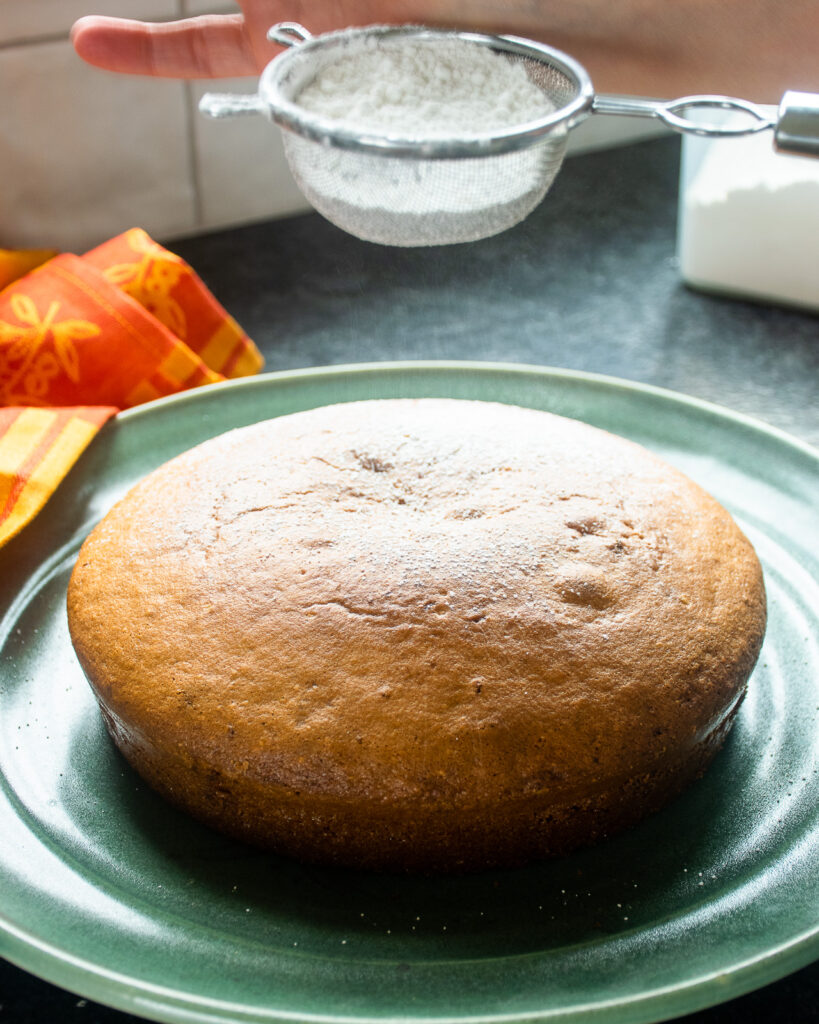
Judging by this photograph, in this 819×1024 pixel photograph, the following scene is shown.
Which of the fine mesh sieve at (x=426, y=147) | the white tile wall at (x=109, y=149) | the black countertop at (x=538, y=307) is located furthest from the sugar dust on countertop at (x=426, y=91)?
the white tile wall at (x=109, y=149)

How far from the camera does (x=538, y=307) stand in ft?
4.56

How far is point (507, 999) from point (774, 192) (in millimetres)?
1004

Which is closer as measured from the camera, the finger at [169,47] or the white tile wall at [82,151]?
the finger at [169,47]

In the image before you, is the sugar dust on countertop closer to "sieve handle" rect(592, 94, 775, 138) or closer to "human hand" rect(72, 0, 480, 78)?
"sieve handle" rect(592, 94, 775, 138)

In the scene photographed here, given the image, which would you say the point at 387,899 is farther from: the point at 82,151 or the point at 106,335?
the point at 82,151

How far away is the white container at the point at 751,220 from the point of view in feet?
4.01

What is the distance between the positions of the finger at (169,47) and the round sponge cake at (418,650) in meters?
0.44

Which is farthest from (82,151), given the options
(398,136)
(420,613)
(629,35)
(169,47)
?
(420,613)

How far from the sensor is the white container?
1.22m

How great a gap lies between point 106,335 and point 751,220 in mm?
753

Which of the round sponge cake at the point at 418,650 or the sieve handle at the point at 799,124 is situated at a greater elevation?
the sieve handle at the point at 799,124

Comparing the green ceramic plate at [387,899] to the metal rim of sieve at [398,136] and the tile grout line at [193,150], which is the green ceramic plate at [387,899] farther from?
the tile grout line at [193,150]

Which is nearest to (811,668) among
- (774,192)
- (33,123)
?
(774,192)

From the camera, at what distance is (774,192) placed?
1.22m
